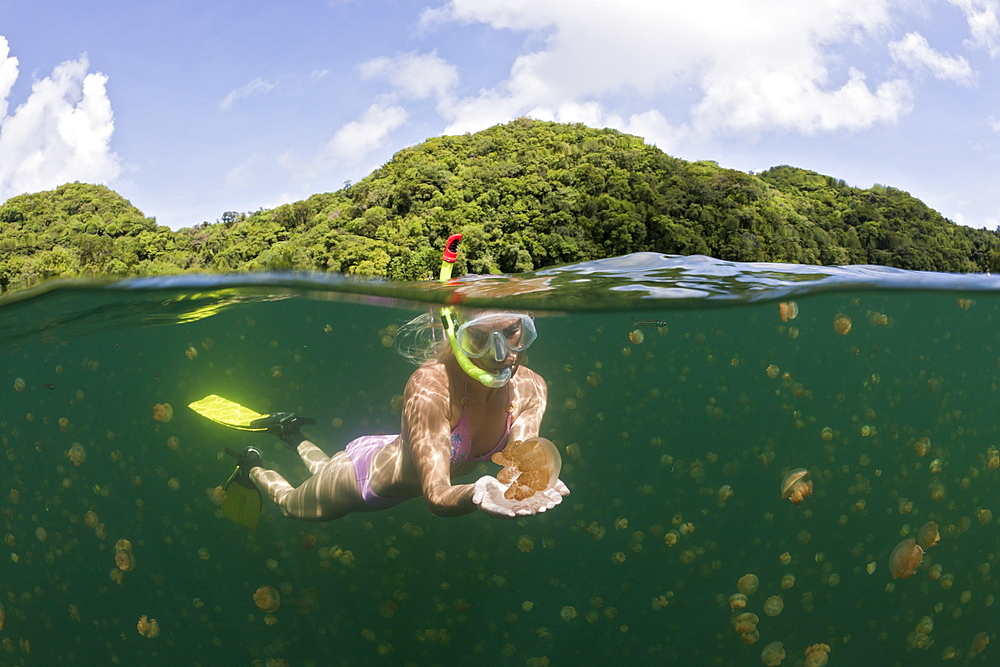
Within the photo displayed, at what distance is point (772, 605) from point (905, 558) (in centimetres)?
142

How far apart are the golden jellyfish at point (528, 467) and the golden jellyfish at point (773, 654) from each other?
3673 millimetres

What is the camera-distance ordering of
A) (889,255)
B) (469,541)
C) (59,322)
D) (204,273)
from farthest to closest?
(889,255)
(59,322)
(204,273)
(469,541)

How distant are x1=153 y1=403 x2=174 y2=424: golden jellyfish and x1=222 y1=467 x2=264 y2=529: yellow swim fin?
1.20m

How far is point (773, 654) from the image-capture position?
597cm

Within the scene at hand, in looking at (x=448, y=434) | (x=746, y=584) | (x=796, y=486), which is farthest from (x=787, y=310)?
(x=448, y=434)

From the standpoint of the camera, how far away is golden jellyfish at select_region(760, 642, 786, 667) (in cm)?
596

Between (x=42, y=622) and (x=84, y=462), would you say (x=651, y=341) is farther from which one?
Answer: (x=42, y=622)

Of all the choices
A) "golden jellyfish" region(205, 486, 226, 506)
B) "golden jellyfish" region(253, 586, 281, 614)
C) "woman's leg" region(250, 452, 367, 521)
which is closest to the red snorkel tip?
"woman's leg" region(250, 452, 367, 521)

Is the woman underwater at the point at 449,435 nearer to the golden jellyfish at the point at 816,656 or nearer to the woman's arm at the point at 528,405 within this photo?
the woman's arm at the point at 528,405

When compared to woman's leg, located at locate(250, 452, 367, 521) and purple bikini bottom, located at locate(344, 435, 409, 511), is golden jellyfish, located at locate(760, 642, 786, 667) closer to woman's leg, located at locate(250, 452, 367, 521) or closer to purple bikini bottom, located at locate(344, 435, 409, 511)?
purple bikini bottom, located at locate(344, 435, 409, 511)

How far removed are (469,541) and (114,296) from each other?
4.37 m

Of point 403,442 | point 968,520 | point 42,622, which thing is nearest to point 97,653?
point 42,622

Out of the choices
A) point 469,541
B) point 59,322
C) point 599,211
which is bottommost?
point 469,541

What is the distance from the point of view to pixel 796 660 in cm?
606
